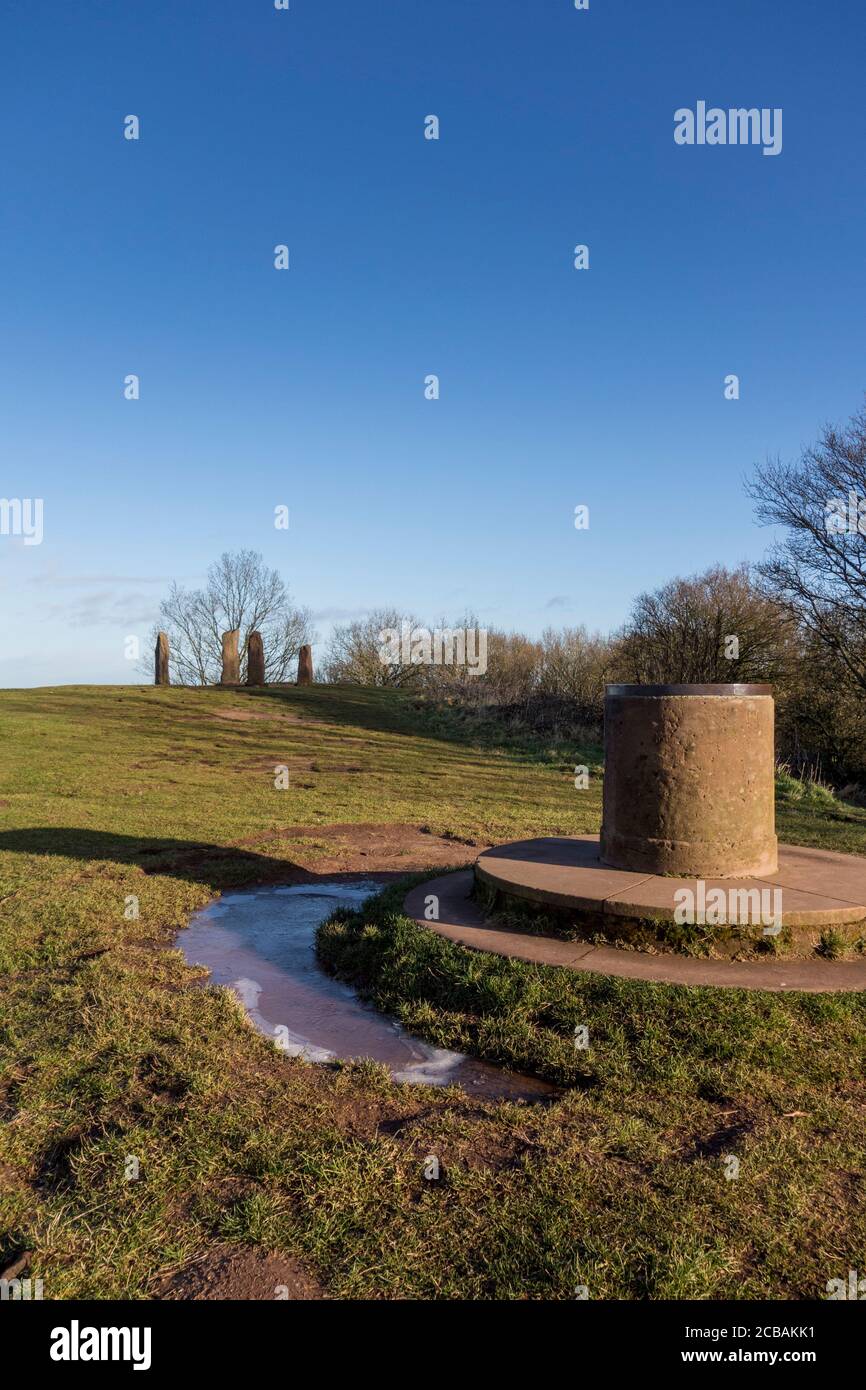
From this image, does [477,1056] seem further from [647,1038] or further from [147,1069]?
[147,1069]

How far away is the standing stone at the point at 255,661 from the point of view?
110 feet

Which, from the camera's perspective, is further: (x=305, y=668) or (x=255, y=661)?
(x=305, y=668)

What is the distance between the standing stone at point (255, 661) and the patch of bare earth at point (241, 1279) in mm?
31277

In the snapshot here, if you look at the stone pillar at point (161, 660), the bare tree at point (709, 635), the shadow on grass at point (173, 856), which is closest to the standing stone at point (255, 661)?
the stone pillar at point (161, 660)

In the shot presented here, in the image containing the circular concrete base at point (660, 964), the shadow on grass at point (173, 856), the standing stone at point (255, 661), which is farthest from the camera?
the standing stone at point (255, 661)

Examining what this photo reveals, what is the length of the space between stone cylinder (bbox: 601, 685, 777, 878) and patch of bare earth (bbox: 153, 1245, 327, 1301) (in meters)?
3.90

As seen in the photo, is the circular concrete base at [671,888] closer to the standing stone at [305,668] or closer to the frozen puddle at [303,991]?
the frozen puddle at [303,991]

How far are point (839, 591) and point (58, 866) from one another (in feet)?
72.2

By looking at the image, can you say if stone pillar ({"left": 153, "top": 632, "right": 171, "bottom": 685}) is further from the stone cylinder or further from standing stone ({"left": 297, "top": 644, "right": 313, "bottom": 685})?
the stone cylinder

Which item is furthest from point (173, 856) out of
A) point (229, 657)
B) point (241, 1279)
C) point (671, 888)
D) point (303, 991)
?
point (229, 657)

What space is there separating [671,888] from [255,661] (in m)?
29.1

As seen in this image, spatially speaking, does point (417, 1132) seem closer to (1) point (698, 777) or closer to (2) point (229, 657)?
(1) point (698, 777)

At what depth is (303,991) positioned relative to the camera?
5699 millimetres
